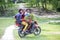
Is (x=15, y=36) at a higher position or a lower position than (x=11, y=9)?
lower

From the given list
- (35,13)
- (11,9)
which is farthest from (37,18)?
(11,9)

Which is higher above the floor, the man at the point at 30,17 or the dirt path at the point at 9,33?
the man at the point at 30,17

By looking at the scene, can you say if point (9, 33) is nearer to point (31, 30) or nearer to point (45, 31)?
point (31, 30)

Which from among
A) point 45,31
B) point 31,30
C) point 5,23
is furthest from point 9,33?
point 45,31

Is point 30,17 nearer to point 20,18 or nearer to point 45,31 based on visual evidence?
point 20,18

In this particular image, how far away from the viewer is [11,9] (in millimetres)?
4832

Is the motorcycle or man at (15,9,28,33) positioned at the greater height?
man at (15,9,28,33)

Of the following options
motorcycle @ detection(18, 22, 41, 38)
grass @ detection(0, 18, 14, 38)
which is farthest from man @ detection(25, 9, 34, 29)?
grass @ detection(0, 18, 14, 38)

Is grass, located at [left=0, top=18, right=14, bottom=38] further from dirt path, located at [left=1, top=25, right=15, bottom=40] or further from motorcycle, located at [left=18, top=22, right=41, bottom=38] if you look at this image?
motorcycle, located at [left=18, top=22, right=41, bottom=38]

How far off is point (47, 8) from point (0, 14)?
659 millimetres

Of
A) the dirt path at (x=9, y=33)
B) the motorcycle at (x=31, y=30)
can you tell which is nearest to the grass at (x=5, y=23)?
the dirt path at (x=9, y=33)

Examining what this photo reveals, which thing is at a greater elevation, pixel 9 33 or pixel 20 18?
Answer: pixel 20 18

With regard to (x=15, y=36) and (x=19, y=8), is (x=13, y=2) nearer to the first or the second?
(x=19, y=8)

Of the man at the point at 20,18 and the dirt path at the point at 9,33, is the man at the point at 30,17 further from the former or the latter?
the dirt path at the point at 9,33
